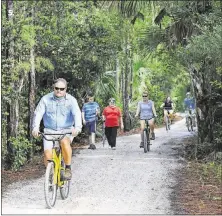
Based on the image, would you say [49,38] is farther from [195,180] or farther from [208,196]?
[208,196]

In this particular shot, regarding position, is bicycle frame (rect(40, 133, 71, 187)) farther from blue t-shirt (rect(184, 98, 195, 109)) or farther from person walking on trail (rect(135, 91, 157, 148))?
blue t-shirt (rect(184, 98, 195, 109))

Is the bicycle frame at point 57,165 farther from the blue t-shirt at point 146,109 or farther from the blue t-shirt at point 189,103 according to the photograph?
the blue t-shirt at point 189,103

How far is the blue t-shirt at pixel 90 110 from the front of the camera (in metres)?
15.8

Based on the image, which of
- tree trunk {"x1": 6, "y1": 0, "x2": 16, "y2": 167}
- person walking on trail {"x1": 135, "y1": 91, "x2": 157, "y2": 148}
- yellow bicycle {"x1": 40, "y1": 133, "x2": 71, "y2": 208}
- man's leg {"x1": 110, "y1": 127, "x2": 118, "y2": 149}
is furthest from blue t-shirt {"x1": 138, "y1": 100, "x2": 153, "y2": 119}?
yellow bicycle {"x1": 40, "y1": 133, "x2": 71, "y2": 208}

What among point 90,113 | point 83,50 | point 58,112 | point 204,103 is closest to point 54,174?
point 58,112

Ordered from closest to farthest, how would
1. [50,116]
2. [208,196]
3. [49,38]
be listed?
[50,116] → [208,196] → [49,38]

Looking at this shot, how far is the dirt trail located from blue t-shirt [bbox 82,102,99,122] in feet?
3.61

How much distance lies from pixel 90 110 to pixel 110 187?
600 cm

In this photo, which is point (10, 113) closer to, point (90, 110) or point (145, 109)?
point (90, 110)

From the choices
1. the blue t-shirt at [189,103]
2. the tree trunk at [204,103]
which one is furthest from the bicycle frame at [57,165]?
the blue t-shirt at [189,103]

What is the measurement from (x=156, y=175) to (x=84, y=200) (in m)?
3.29

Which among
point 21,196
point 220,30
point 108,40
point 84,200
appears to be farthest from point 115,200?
point 108,40

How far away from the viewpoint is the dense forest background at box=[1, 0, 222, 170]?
43.8 ft

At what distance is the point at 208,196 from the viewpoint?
9.75 m
